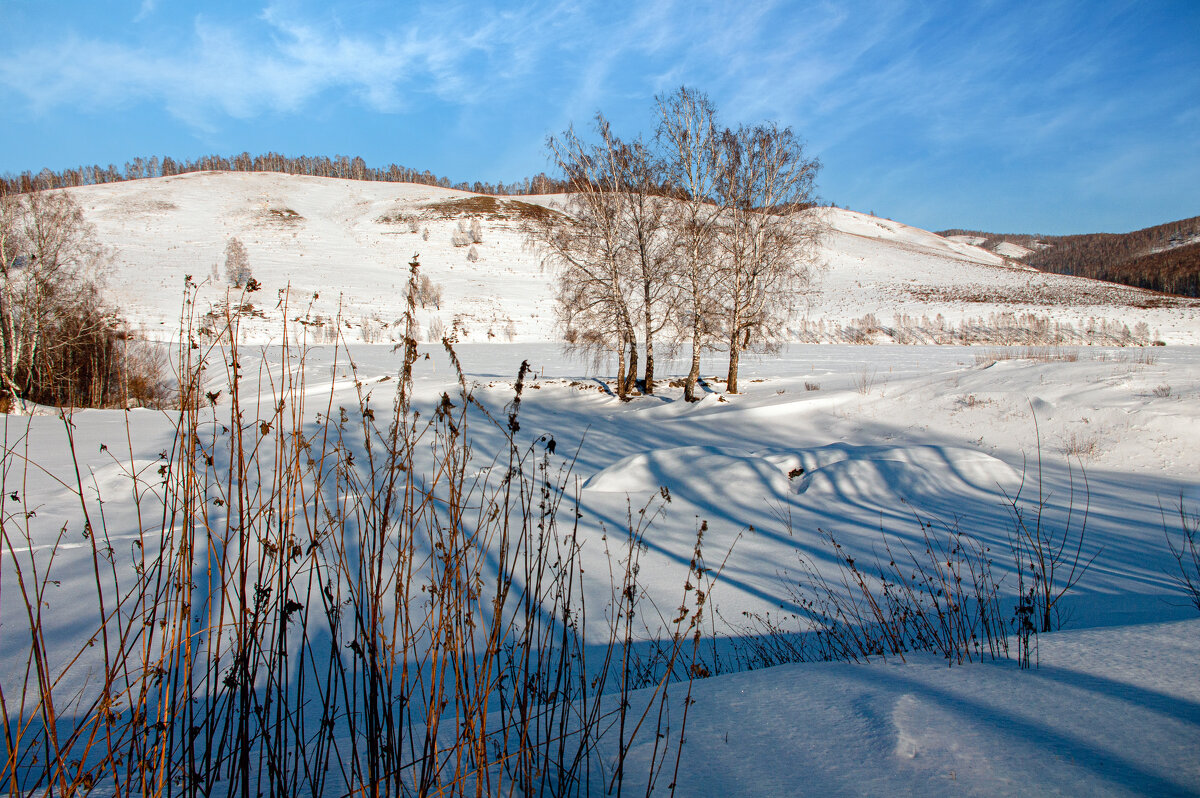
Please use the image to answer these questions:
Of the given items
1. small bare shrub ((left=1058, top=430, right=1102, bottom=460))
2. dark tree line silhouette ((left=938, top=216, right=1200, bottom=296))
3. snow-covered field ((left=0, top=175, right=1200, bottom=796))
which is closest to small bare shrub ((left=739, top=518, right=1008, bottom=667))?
snow-covered field ((left=0, top=175, right=1200, bottom=796))

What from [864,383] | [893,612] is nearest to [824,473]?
[893,612]

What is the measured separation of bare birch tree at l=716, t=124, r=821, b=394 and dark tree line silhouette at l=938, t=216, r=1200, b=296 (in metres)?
71.5

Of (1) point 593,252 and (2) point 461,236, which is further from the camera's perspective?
(2) point 461,236

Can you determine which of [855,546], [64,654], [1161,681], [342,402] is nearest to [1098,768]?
[1161,681]

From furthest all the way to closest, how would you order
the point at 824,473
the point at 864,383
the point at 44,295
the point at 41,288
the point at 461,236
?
the point at 461,236 → the point at 44,295 → the point at 41,288 → the point at 864,383 → the point at 824,473

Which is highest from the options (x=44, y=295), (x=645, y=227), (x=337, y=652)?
(x=645, y=227)

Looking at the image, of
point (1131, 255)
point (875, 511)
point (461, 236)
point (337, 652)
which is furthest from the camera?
point (1131, 255)

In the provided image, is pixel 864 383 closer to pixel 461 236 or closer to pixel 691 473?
pixel 691 473

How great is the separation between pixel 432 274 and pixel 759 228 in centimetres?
3703

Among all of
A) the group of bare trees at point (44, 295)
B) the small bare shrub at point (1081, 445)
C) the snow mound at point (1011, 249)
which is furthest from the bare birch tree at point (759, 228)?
the snow mound at point (1011, 249)

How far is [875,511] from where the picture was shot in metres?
7.34

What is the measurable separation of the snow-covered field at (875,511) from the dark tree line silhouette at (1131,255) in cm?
6770

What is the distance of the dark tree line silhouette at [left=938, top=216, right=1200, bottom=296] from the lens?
67625 mm

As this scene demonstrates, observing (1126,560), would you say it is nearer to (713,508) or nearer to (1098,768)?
(713,508)
